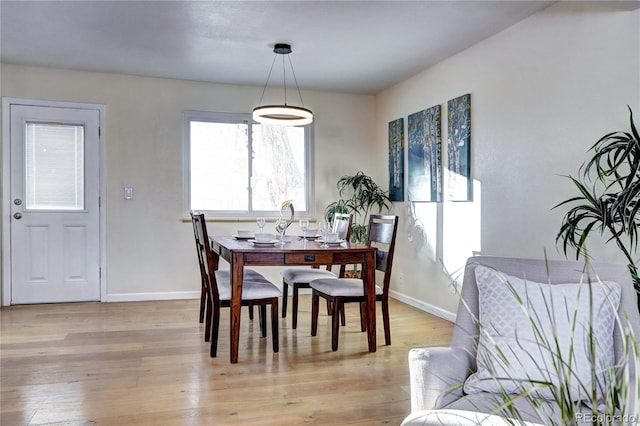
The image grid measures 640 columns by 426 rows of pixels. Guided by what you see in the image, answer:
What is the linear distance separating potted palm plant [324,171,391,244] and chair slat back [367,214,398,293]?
4.42 feet

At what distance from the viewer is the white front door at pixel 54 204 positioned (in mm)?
4738

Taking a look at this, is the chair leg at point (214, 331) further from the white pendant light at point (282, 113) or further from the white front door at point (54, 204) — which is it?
the white front door at point (54, 204)

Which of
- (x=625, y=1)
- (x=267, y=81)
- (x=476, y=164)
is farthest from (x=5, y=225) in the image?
(x=625, y=1)

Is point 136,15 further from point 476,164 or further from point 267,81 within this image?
point 476,164

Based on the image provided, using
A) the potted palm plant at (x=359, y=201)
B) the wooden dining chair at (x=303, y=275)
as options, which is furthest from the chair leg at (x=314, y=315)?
the potted palm plant at (x=359, y=201)

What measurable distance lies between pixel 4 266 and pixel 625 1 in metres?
5.32

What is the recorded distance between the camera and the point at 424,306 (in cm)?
469

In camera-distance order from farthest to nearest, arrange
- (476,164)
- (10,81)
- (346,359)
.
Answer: (10,81)
(476,164)
(346,359)

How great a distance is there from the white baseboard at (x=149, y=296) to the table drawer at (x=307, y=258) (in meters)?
2.41

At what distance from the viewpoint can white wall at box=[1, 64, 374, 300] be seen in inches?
195

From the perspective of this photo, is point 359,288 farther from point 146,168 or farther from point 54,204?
point 54,204

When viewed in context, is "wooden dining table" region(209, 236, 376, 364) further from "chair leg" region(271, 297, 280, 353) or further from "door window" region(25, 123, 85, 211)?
"door window" region(25, 123, 85, 211)

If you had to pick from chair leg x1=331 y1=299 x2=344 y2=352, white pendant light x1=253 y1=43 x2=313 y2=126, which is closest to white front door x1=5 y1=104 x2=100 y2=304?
white pendant light x1=253 y1=43 x2=313 y2=126

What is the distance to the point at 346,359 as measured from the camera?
3180mm
